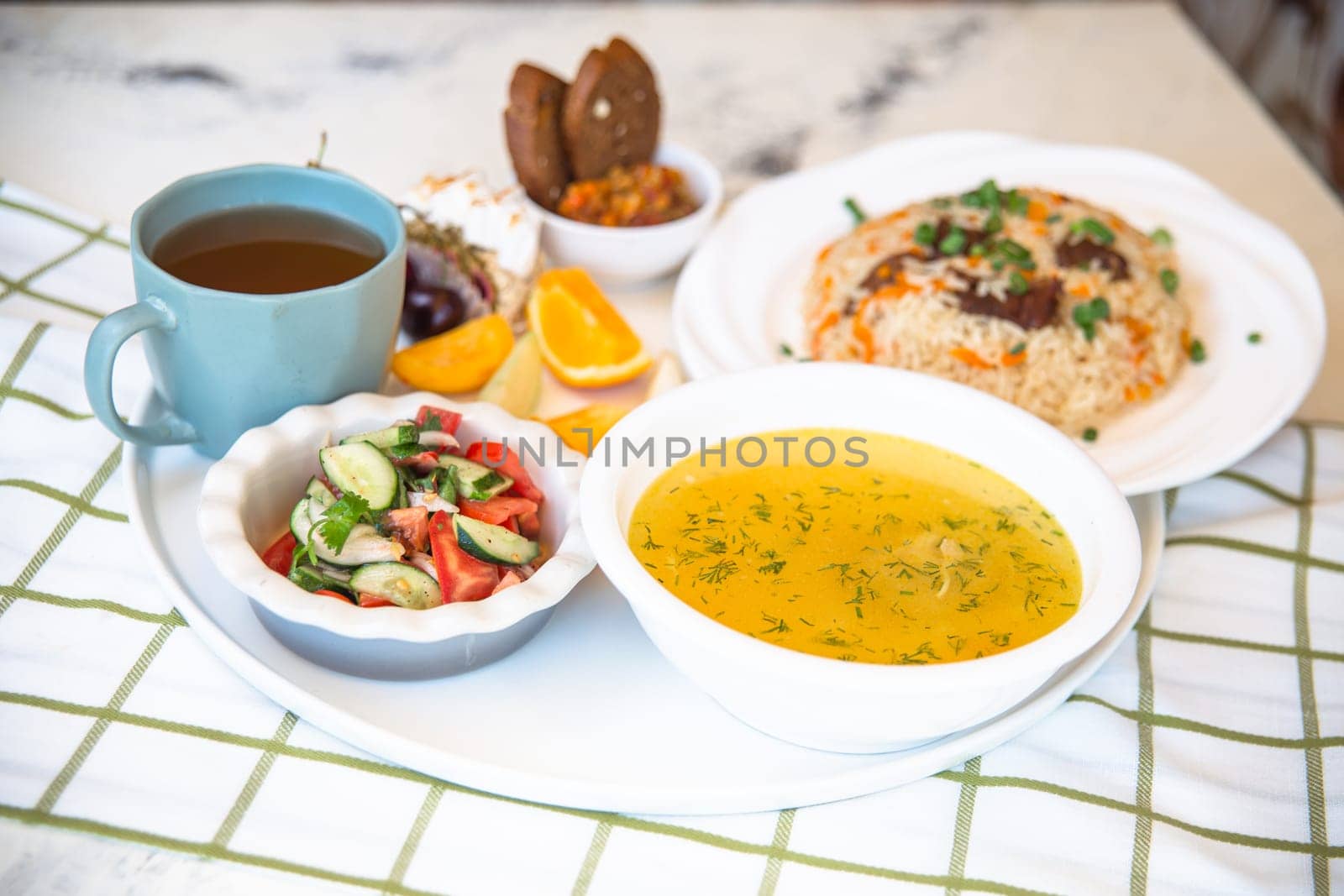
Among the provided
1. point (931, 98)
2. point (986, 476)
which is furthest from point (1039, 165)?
point (986, 476)

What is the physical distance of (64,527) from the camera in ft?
5.63

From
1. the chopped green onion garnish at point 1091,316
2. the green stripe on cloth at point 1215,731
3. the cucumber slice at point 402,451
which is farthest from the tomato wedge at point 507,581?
the chopped green onion garnish at point 1091,316

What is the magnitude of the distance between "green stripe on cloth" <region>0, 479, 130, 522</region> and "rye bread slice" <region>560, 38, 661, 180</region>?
1067 mm

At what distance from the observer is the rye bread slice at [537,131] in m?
2.28

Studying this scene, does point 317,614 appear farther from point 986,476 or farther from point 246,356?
point 986,476

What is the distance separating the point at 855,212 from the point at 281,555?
4.52ft

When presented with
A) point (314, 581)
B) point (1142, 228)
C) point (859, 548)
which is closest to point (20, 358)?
point (314, 581)

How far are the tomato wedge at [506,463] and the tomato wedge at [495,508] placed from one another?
38 millimetres

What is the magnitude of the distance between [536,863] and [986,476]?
2.51 feet

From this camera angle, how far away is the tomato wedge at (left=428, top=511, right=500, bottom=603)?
151 cm

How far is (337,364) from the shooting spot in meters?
1.76

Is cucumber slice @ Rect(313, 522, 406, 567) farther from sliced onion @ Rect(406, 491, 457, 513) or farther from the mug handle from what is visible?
the mug handle

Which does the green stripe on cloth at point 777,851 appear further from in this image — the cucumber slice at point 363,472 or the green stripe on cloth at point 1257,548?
the green stripe on cloth at point 1257,548

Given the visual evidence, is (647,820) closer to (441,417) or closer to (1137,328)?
(441,417)
